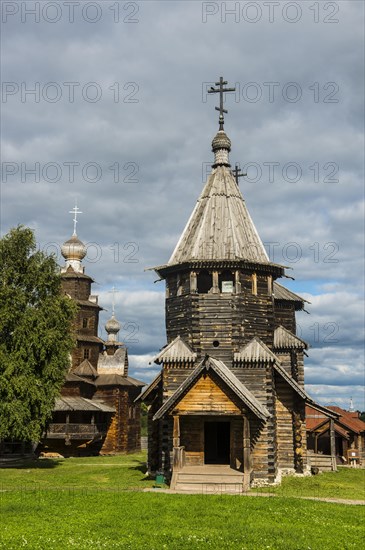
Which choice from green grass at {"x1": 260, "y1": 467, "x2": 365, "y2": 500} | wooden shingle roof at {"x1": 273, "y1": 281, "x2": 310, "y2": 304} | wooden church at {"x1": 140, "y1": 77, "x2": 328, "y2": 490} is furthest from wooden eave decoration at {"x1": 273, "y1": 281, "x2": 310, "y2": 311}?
green grass at {"x1": 260, "y1": 467, "x2": 365, "y2": 500}

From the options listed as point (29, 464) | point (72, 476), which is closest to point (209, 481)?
point (72, 476)

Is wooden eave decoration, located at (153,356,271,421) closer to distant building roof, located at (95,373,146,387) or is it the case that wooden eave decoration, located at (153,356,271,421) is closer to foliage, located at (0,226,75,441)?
foliage, located at (0,226,75,441)

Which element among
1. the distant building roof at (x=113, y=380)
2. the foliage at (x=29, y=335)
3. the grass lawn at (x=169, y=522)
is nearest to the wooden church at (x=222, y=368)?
the grass lawn at (x=169, y=522)

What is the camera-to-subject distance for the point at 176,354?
2530cm

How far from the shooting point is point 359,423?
47375mm

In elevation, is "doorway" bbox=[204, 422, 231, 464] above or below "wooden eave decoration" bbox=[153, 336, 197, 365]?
below

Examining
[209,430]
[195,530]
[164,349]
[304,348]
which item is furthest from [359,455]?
[195,530]

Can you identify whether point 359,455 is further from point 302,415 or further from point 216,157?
point 216,157

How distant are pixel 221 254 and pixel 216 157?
7.15m

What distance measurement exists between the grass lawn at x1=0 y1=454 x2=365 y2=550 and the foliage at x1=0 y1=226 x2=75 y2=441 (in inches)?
292

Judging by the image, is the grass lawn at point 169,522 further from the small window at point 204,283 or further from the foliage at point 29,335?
the small window at point 204,283

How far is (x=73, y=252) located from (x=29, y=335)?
19.7 meters

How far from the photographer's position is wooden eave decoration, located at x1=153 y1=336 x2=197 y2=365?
987 inches

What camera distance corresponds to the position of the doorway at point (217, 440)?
2611 centimetres
